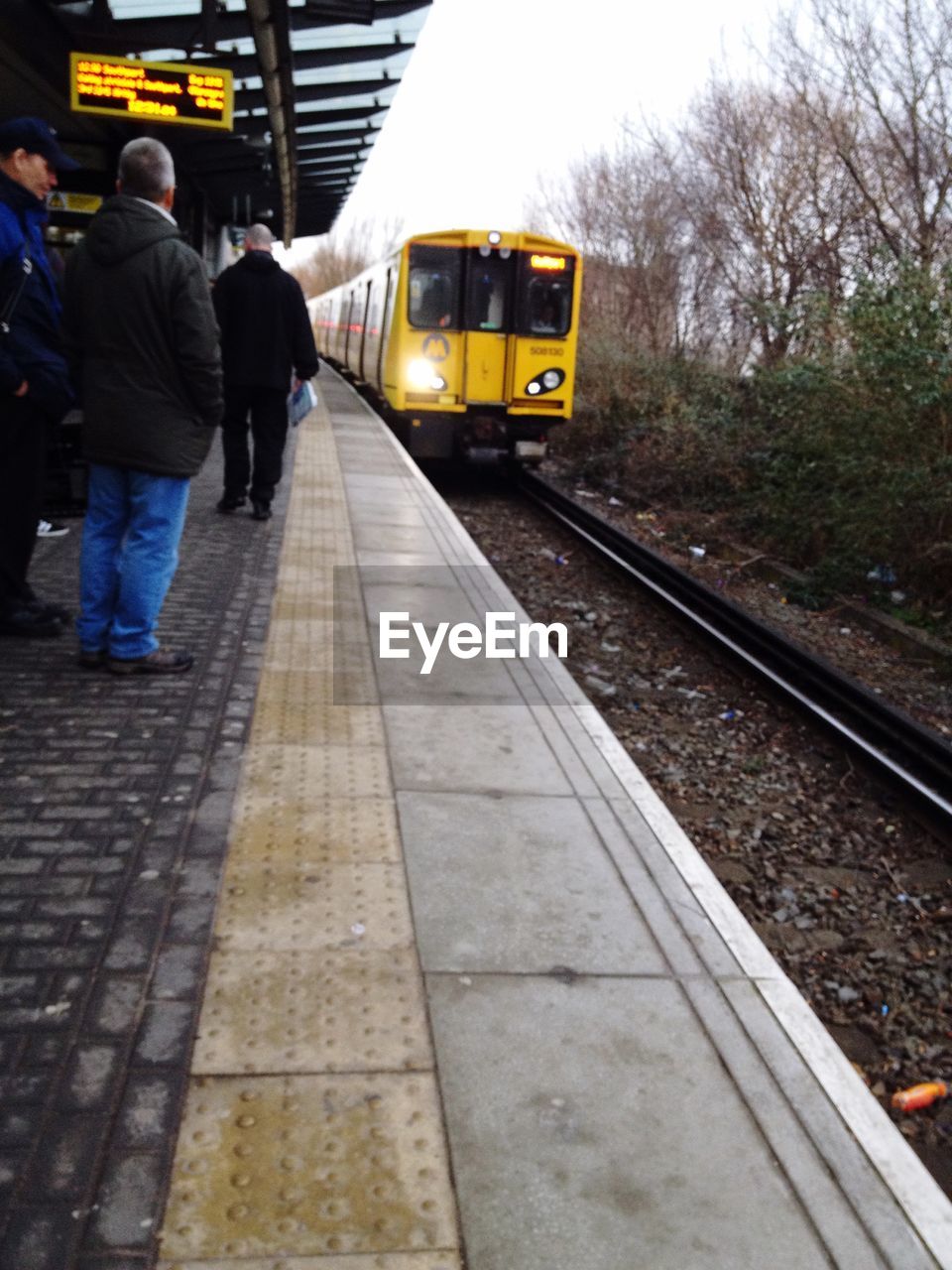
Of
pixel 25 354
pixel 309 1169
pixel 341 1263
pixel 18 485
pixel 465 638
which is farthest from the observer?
pixel 465 638

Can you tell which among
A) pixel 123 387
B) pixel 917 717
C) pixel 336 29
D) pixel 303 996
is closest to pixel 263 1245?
pixel 303 996

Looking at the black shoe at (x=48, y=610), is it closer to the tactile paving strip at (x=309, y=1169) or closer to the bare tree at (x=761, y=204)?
the tactile paving strip at (x=309, y=1169)

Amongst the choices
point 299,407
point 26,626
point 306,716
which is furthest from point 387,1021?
point 299,407

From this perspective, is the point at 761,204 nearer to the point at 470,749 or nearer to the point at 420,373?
the point at 420,373

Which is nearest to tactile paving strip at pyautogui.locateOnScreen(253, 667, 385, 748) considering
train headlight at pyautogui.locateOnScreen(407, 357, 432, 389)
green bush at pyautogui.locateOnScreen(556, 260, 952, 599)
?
green bush at pyautogui.locateOnScreen(556, 260, 952, 599)

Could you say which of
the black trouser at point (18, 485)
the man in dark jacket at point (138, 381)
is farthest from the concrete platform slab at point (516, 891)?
the black trouser at point (18, 485)

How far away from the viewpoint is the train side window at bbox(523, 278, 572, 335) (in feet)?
45.3

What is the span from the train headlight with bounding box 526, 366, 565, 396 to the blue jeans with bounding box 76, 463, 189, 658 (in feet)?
32.9

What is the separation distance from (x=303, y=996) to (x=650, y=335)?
2224 cm

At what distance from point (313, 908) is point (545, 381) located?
1193 centimetres

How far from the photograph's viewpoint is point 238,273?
24.9ft

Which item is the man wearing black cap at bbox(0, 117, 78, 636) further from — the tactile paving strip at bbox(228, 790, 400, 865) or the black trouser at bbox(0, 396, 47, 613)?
the tactile paving strip at bbox(228, 790, 400, 865)

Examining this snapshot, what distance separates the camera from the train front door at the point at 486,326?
13680 mm

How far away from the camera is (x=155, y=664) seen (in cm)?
456
